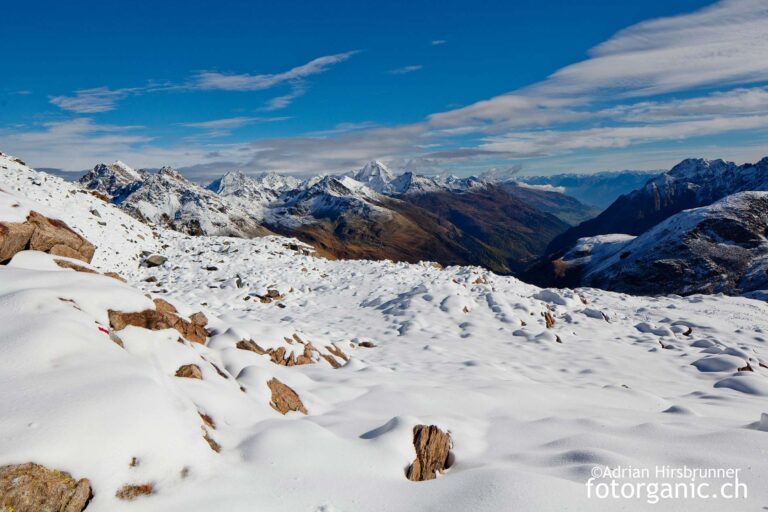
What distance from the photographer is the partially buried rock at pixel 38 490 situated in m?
3.96

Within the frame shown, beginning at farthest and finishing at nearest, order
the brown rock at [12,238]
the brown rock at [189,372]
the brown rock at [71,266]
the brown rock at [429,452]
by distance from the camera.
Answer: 1. the brown rock at [71,266]
2. the brown rock at [12,238]
3. the brown rock at [189,372]
4. the brown rock at [429,452]

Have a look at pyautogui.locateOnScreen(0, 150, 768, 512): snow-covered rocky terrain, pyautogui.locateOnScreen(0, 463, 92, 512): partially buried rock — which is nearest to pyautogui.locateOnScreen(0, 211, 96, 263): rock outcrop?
pyautogui.locateOnScreen(0, 150, 768, 512): snow-covered rocky terrain

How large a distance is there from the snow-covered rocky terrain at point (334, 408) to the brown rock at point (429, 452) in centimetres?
15

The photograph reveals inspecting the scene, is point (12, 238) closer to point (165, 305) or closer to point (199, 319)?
point (165, 305)

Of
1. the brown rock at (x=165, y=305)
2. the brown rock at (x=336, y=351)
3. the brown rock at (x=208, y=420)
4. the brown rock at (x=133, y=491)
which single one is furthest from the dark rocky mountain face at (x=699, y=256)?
the brown rock at (x=133, y=491)

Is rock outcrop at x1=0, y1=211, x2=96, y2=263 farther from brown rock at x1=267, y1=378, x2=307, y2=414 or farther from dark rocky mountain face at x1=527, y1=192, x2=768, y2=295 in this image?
dark rocky mountain face at x1=527, y1=192, x2=768, y2=295

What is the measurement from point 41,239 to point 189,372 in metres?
6.84

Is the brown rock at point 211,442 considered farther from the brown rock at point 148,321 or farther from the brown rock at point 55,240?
the brown rock at point 55,240

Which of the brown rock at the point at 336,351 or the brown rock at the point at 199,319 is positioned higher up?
the brown rock at the point at 199,319

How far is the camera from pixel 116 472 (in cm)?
465

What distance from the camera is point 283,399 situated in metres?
8.59

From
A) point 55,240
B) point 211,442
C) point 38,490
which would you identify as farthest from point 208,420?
point 55,240

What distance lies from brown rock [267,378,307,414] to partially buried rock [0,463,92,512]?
410 centimetres

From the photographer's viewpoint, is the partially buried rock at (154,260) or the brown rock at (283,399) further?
the partially buried rock at (154,260)
